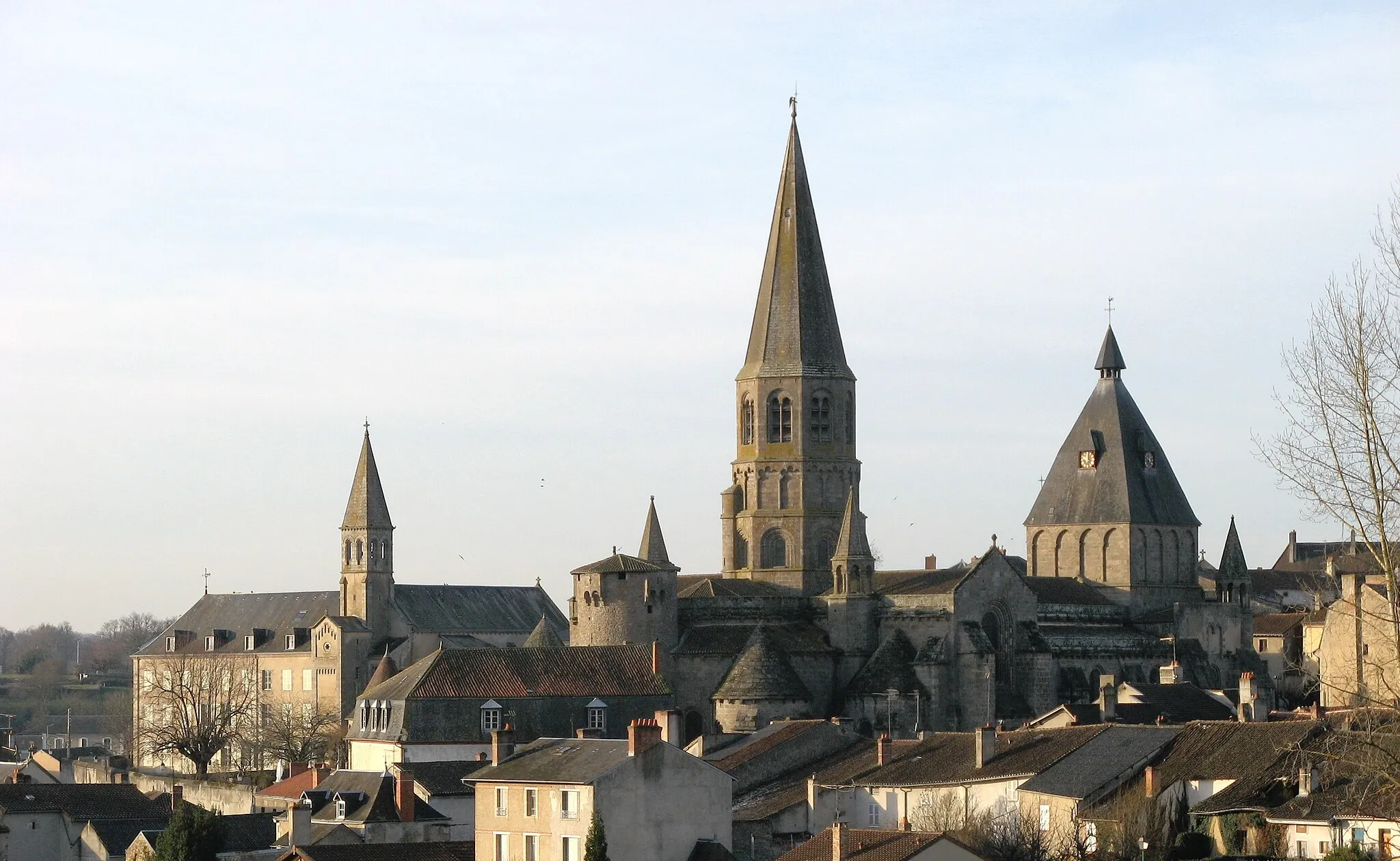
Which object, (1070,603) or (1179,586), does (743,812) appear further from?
(1179,586)

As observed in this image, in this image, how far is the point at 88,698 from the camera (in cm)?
18125

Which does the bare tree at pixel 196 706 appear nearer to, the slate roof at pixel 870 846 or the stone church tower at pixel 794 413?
the stone church tower at pixel 794 413

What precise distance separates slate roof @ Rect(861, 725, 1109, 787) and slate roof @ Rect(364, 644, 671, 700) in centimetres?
2038

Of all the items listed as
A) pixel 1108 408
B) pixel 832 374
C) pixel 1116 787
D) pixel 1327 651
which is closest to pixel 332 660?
pixel 832 374

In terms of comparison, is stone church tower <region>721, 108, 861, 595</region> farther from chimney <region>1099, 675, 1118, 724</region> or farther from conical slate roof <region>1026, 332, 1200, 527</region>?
chimney <region>1099, 675, 1118, 724</region>

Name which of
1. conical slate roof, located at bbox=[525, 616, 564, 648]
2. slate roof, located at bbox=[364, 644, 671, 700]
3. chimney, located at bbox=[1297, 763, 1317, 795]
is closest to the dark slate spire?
conical slate roof, located at bbox=[525, 616, 564, 648]

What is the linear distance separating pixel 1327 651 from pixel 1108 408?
29.7m

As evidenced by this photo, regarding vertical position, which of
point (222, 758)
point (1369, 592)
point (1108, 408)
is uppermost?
point (1108, 408)

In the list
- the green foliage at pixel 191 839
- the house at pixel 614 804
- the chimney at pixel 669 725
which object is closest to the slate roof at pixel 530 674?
the chimney at pixel 669 725

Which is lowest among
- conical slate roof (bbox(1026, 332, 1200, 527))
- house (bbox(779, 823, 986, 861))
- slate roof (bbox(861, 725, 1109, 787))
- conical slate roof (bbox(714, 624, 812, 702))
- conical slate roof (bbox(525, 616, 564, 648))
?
house (bbox(779, 823, 986, 861))

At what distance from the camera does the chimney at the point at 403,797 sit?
59.4 metres

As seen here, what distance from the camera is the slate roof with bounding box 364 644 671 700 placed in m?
80.4

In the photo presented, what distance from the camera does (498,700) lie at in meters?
80.2

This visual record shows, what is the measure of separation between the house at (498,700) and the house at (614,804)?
23428 millimetres
